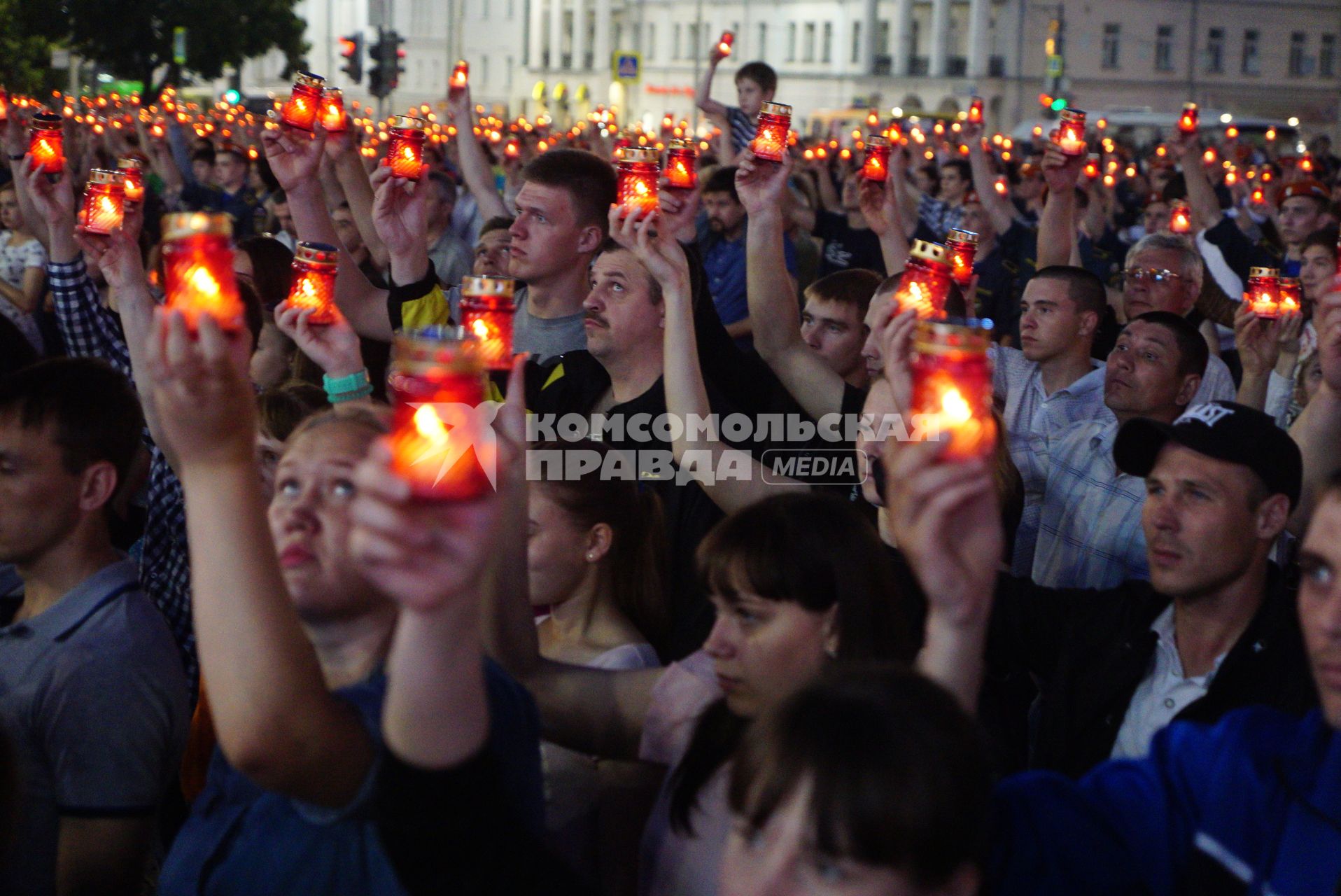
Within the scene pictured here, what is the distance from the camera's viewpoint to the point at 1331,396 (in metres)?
3.87

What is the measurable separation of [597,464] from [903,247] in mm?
3027

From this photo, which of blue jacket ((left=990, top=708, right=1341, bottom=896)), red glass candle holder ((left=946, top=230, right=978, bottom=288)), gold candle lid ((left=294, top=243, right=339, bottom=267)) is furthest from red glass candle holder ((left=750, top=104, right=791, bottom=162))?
blue jacket ((left=990, top=708, right=1341, bottom=896))

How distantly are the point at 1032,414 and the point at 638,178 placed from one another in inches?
98.8

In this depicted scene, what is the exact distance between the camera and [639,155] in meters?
4.47

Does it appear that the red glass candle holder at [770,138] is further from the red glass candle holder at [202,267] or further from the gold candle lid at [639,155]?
the red glass candle holder at [202,267]

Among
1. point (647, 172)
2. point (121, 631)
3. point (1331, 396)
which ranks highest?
point (647, 172)

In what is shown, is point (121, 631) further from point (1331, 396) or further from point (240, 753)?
point (1331, 396)

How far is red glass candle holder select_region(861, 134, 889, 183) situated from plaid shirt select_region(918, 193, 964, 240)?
5933mm

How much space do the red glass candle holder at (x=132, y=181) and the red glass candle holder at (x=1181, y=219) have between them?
663 cm

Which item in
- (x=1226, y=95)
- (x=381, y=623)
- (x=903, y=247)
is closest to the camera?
(x=381, y=623)

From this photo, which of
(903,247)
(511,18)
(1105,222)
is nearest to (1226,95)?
(511,18)

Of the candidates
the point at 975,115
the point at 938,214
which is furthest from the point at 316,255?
the point at 938,214

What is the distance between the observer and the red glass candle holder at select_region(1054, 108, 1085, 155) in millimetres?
6605

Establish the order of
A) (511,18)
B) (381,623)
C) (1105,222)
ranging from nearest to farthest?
(381,623), (1105,222), (511,18)
